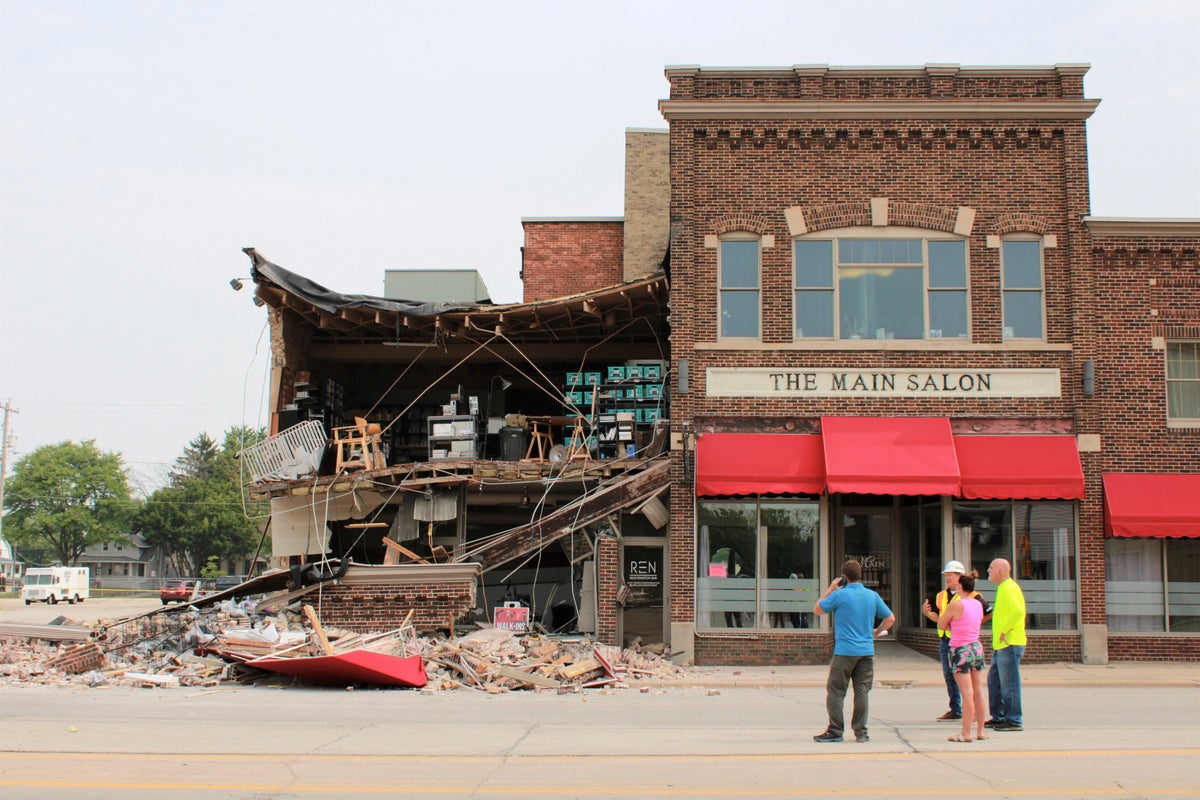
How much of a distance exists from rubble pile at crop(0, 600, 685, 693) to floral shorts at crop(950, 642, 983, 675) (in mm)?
6362

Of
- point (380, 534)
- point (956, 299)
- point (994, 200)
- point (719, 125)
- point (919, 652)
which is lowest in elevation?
point (919, 652)

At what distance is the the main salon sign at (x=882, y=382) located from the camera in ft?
63.3

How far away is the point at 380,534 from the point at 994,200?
15.0m

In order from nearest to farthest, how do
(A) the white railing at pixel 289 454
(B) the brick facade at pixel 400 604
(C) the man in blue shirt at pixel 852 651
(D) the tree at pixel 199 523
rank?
(C) the man in blue shirt at pixel 852 651 → (B) the brick facade at pixel 400 604 → (A) the white railing at pixel 289 454 → (D) the tree at pixel 199 523

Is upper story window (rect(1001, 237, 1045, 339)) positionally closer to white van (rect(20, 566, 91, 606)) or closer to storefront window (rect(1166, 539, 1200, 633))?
storefront window (rect(1166, 539, 1200, 633))

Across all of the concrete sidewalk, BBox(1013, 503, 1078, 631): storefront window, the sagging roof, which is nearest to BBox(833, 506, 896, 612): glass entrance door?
the concrete sidewalk

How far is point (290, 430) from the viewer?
23.3m

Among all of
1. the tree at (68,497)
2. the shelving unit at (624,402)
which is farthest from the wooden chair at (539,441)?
the tree at (68,497)

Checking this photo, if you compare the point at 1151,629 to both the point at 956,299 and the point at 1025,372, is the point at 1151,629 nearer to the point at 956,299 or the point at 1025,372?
the point at 1025,372

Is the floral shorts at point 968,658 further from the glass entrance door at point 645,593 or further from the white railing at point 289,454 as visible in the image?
the white railing at point 289,454

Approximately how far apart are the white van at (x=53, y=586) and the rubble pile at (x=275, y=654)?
131 ft

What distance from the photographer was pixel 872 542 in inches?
821

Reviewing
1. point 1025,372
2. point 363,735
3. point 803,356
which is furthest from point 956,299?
point 363,735

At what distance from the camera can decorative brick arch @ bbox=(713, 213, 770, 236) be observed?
19688 mm
